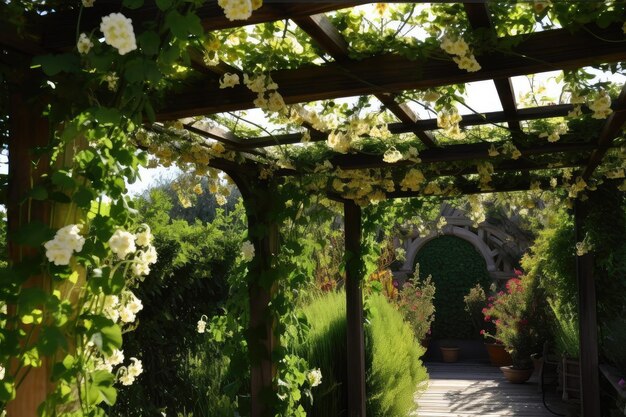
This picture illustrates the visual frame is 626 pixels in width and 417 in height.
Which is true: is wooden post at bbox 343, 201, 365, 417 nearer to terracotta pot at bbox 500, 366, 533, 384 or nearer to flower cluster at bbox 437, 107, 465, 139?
flower cluster at bbox 437, 107, 465, 139

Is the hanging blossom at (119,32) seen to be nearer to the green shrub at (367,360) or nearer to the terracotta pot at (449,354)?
the green shrub at (367,360)

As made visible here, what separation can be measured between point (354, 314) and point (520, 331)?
3990 millimetres

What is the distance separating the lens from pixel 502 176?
18.4 ft

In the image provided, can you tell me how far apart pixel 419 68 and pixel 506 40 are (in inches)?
13.2

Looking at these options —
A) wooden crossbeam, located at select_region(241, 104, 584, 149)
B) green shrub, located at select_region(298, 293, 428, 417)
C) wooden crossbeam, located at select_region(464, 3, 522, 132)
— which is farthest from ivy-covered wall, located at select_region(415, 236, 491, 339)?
wooden crossbeam, located at select_region(241, 104, 584, 149)

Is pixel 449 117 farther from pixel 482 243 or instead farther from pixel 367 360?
pixel 482 243

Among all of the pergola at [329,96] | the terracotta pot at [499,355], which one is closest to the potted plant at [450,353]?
the terracotta pot at [499,355]

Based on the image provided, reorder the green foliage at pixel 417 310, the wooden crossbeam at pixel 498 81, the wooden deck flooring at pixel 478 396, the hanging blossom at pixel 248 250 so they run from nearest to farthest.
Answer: the wooden crossbeam at pixel 498 81
the hanging blossom at pixel 248 250
the wooden deck flooring at pixel 478 396
the green foliage at pixel 417 310

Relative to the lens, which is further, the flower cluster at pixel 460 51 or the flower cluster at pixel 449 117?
the flower cluster at pixel 449 117

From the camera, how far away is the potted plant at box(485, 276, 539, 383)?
9219mm

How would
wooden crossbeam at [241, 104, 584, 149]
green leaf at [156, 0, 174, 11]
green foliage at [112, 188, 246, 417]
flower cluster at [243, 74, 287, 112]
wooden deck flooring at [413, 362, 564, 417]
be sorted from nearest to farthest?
1. green leaf at [156, 0, 174, 11]
2. flower cluster at [243, 74, 287, 112]
3. wooden crossbeam at [241, 104, 584, 149]
4. green foliage at [112, 188, 246, 417]
5. wooden deck flooring at [413, 362, 564, 417]

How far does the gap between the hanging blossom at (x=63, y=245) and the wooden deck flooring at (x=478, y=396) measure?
6211mm

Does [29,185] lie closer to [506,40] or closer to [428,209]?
[506,40]

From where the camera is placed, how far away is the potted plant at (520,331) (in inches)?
363
